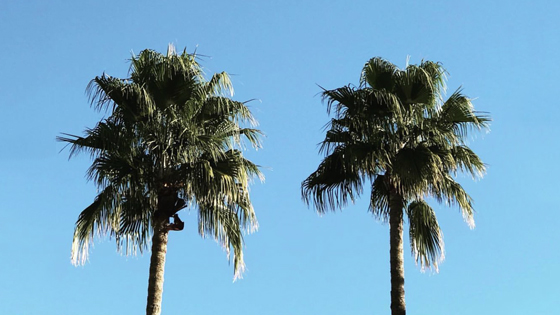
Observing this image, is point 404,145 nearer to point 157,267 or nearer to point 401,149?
point 401,149

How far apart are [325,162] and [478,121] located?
11.1 feet

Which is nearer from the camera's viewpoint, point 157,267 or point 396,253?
point 157,267

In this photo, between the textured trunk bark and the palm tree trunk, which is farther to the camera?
the textured trunk bark

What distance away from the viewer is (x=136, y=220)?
18.8m

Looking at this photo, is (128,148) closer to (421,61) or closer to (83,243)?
(83,243)

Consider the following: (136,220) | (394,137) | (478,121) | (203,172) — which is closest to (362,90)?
(394,137)

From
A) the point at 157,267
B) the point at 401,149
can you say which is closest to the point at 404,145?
the point at 401,149

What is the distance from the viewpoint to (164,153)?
713 inches

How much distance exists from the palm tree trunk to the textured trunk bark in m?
4.60

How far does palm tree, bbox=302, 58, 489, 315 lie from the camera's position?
744 inches

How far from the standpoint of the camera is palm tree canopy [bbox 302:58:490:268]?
1895 centimetres

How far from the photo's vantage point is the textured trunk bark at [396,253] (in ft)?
59.9

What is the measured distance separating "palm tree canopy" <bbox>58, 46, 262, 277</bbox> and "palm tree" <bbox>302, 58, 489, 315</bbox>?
1987 mm

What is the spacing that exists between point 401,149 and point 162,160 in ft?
16.2
